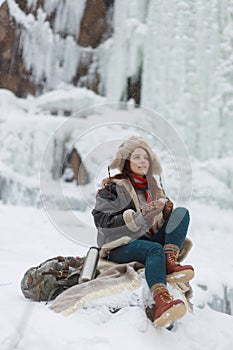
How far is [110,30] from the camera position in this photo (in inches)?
272

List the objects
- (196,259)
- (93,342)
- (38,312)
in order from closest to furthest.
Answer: (93,342) < (38,312) < (196,259)

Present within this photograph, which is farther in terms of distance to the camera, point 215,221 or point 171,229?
point 215,221

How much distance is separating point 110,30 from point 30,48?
1.29 meters

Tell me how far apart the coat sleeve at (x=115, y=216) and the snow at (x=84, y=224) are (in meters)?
0.23

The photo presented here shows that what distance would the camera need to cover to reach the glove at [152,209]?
1565mm

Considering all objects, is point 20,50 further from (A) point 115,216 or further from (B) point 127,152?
(A) point 115,216

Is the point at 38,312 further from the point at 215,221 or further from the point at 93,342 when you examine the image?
the point at 215,221

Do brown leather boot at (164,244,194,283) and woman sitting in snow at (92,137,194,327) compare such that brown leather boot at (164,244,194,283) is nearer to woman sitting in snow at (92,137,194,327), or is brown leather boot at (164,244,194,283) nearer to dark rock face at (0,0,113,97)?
woman sitting in snow at (92,137,194,327)

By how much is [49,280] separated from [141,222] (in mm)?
430

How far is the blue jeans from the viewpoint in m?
1.51

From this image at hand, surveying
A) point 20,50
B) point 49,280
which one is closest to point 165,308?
point 49,280

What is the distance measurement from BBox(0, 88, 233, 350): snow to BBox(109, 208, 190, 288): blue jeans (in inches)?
4.5

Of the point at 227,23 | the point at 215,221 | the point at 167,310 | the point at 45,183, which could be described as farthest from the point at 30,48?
the point at 167,310

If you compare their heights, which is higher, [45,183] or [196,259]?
[45,183]
